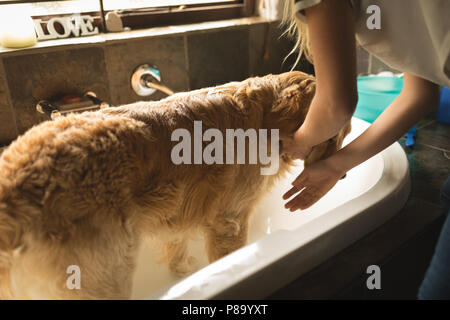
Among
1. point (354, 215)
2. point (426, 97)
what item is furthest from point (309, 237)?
point (426, 97)

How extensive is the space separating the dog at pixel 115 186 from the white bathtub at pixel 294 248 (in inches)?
6.9

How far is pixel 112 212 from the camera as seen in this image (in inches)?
37.2

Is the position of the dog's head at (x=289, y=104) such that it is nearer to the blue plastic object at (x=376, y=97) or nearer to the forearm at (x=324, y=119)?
the forearm at (x=324, y=119)

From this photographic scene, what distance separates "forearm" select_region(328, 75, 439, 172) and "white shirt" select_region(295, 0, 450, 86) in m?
0.22

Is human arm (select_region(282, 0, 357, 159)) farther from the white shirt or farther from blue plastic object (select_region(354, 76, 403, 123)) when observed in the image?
blue plastic object (select_region(354, 76, 403, 123))

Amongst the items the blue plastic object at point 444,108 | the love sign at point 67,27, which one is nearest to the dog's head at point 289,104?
the love sign at point 67,27

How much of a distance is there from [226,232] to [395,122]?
0.63m

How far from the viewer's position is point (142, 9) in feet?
6.18

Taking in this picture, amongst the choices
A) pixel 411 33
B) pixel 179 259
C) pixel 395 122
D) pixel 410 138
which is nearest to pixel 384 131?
pixel 395 122

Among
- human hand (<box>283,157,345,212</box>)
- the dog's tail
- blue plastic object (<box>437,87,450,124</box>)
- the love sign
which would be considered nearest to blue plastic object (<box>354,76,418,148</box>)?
blue plastic object (<box>437,87,450,124</box>)

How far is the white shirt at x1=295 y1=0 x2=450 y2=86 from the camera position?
0.81 metres

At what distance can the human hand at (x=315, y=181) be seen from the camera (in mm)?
1231
